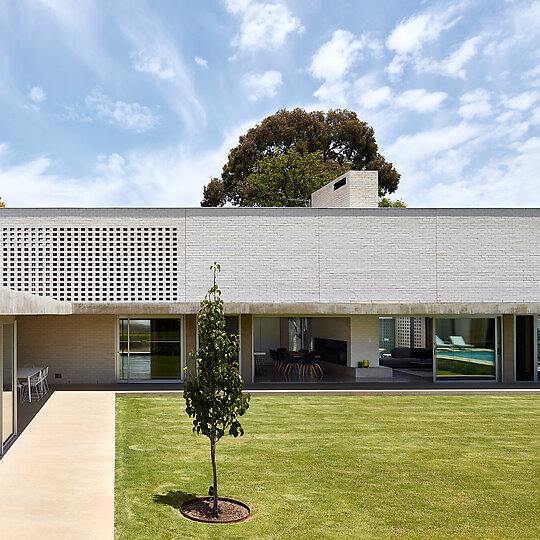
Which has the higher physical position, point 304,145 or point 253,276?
point 304,145

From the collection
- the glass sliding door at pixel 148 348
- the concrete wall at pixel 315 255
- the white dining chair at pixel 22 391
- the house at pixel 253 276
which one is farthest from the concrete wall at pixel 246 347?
the white dining chair at pixel 22 391

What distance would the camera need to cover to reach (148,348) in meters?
19.8

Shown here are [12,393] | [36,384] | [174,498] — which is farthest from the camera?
[36,384]

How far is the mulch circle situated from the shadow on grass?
12cm

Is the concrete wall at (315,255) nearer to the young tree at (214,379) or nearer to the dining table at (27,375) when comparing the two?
the dining table at (27,375)

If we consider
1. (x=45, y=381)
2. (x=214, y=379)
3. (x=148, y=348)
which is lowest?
(x=45, y=381)

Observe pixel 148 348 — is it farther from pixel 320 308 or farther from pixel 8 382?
pixel 8 382

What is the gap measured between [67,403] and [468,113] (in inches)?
794

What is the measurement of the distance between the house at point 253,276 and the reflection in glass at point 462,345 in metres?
0.03

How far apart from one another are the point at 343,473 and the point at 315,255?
11.1 metres

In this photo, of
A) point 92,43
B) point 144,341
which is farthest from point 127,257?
point 92,43

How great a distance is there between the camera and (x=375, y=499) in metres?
7.97

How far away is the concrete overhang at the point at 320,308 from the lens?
18.3m

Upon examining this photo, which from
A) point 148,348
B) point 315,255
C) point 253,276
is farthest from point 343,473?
point 148,348
